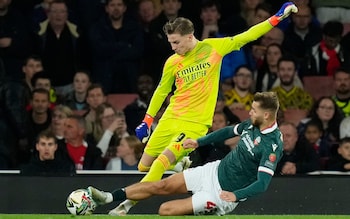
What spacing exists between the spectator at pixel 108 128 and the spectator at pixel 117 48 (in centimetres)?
94

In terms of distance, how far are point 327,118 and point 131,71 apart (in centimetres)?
277

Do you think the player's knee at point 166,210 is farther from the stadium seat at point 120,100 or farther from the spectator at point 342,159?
the stadium seat at point 120,100

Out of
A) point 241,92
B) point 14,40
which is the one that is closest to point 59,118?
point 14,40

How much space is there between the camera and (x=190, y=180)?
41.6 feet

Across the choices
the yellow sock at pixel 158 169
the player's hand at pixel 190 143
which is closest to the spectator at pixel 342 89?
the yellow sock at pixel 158 169

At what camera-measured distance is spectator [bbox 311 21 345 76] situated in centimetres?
1772

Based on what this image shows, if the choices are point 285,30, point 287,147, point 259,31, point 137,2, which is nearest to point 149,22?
point 137,2

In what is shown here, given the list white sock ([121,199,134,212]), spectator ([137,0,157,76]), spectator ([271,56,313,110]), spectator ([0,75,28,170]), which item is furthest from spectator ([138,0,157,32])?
white sock ([121,199,134,212])

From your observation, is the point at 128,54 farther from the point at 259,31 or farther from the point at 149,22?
the point at 259,31

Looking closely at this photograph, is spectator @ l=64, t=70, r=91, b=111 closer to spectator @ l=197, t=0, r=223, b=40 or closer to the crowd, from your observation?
the crowd

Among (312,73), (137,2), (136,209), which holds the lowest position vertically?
(136,209)

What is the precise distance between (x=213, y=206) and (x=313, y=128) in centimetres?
423

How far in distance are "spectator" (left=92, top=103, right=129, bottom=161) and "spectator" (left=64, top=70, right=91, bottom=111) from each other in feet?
1.38

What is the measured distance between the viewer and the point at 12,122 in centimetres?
1666
